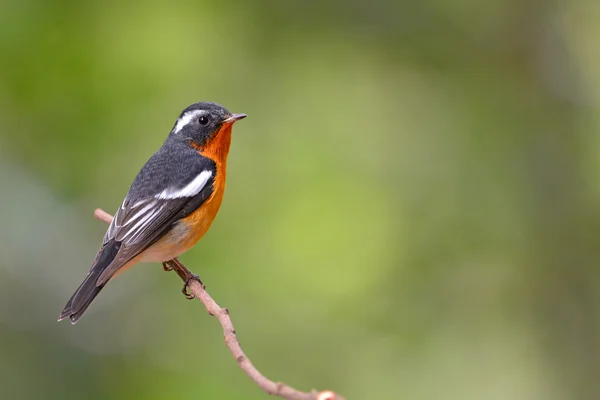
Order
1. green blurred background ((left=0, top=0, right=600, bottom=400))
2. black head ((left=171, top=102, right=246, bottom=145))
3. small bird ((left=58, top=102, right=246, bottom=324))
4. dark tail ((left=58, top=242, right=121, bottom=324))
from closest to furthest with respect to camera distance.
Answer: dark tail ((left=58, top=242, right=121, bottom=324)), small bird ((left=58, top=102, right=246, bottom=324)), black head ((left=171, top=102, right=246, bottom=145)), green blurred background ((left=0, top=0, right=600, bottom=400))

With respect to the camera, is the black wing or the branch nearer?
the branch

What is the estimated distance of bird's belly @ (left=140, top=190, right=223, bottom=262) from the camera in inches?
186

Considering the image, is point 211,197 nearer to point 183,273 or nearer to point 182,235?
point 182,235

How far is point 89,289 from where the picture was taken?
4285mm

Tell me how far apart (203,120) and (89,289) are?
4.77ft

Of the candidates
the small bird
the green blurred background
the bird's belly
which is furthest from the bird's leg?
the green blurred background

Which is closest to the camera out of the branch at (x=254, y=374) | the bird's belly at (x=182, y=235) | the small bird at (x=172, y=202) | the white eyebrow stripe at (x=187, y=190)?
the branch at (x=254, y=374)

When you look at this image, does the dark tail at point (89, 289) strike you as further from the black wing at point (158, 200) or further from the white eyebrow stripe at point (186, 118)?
the white eyebrow stripe at point (186, 118)

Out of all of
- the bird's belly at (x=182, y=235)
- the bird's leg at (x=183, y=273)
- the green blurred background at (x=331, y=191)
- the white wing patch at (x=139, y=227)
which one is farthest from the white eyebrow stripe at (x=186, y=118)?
the green blurred background at (x=331, y=191)

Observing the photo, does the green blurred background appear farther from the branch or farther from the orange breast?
the branch

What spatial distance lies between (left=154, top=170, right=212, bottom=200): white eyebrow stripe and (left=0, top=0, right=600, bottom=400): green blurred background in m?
1.68

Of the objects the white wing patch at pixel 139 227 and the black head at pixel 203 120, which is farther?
the black head at pixel 203 120

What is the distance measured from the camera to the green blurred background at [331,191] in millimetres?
6527

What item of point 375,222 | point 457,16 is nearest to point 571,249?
point 375,222
